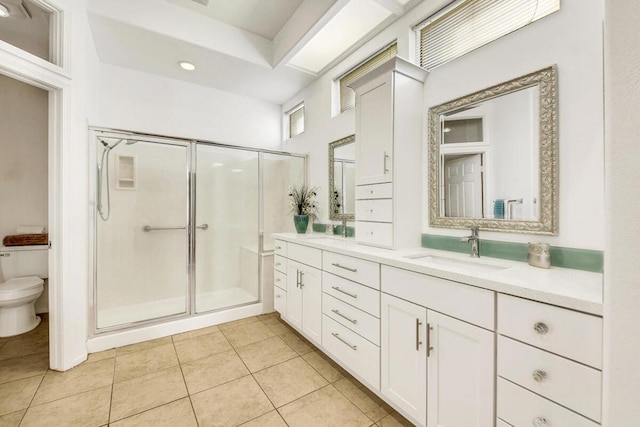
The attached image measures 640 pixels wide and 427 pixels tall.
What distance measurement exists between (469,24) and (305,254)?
79.5 inches

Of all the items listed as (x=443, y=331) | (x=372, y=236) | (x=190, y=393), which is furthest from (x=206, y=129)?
(x=443, y=331)

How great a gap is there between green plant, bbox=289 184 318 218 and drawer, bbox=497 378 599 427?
2.41 m

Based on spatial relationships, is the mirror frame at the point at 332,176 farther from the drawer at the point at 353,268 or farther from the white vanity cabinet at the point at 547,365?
the white vanity cabinet at the point at 547,365

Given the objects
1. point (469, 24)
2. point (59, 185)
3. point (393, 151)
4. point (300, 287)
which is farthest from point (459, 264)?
point (59, 185)

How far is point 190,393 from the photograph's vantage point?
1705mm

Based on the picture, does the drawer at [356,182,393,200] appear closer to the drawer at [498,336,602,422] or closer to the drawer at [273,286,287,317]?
the drawer at [498,336,602,422]

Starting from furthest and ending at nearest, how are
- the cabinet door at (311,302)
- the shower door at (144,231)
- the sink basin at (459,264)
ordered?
the shower door at (144,231), the cabinet door at (311,302), the sink basin at (459,264)

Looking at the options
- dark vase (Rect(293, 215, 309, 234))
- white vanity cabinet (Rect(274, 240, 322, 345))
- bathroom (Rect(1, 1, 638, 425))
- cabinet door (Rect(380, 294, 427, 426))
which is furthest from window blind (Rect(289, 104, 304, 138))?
cabinet door (Rect(380, 294, 427, 426))

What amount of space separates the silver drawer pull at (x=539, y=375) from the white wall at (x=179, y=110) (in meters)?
3.55

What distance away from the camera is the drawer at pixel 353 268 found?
5.16ft

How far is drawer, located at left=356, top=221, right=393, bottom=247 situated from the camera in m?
1.86

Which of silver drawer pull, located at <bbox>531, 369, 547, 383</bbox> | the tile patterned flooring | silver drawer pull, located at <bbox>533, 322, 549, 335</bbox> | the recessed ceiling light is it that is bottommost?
the tile patterned flooring

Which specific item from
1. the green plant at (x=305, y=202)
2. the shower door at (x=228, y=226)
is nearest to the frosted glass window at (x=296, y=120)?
the shower door at (x=228, y=226)

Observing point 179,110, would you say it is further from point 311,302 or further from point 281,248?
point 311,302
